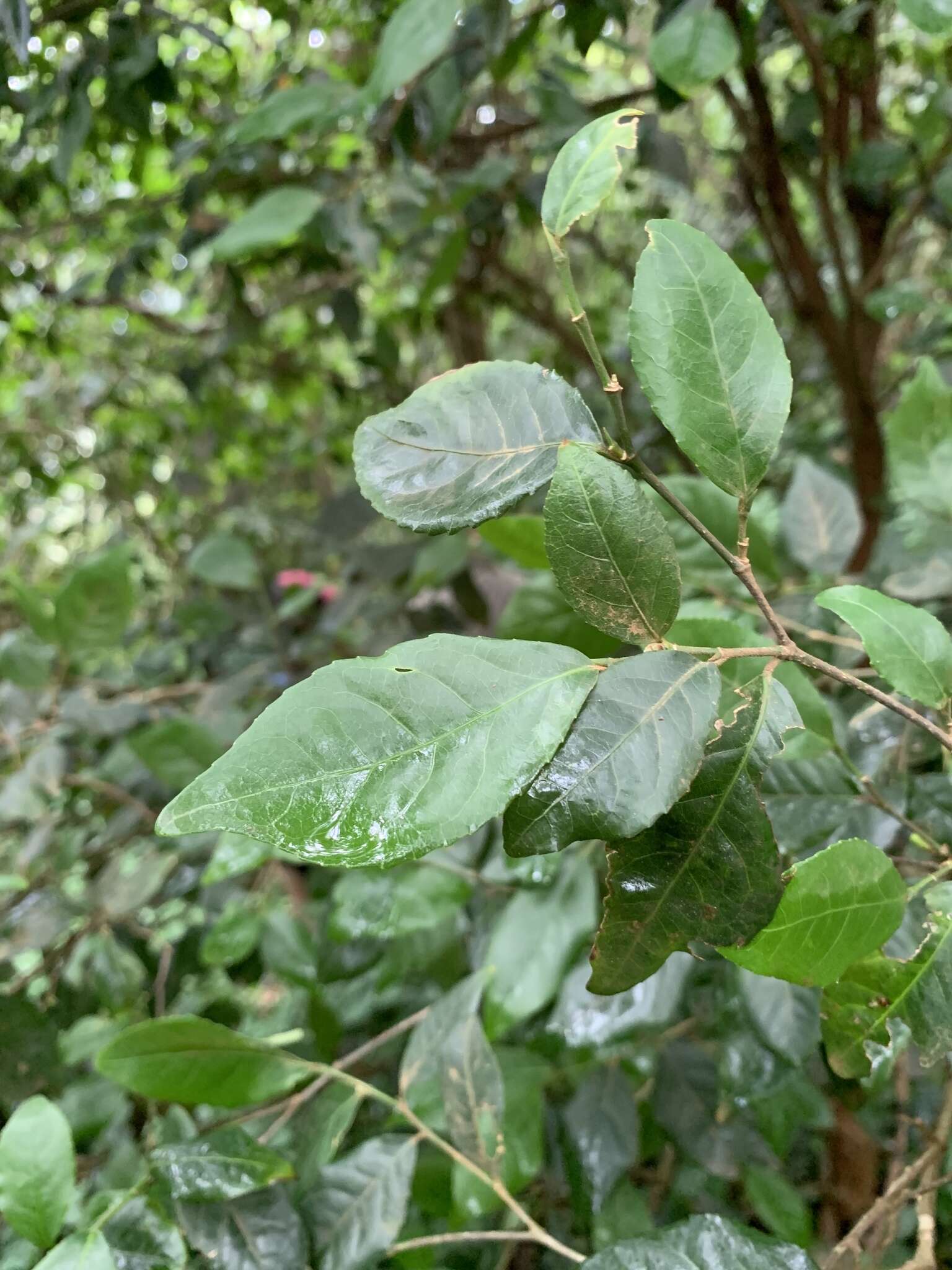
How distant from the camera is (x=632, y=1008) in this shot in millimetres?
501

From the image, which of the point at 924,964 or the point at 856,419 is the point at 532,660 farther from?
the point at 856,419

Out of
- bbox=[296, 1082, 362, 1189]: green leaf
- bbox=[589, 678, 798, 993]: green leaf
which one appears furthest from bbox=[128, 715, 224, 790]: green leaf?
bbox=[589, 678, 798, 993]: green leaf

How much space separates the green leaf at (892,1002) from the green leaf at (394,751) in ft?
0.53

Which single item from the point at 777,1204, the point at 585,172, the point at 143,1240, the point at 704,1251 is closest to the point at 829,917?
the point at 704,1251

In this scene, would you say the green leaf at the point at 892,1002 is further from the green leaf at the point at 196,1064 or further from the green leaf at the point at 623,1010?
the green leaf at the point at 196,1064

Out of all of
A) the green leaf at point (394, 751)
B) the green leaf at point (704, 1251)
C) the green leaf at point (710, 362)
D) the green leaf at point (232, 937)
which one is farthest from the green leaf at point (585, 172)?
the green leaf at point (232, 937)

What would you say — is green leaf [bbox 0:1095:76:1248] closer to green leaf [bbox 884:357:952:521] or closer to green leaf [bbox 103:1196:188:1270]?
green leaf [bbox 103:1196:188:1270]

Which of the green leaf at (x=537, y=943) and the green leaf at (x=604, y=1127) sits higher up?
the green leaf at (x=537, y=943)

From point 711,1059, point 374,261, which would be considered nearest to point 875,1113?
point 711,1059

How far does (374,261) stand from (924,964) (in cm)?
73

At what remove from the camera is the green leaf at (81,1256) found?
37 centimetres

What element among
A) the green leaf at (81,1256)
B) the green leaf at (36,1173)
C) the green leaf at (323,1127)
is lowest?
the green leaf at (323,1127)

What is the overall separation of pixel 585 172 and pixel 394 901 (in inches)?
19.2

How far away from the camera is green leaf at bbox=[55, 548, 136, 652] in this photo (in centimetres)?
80
